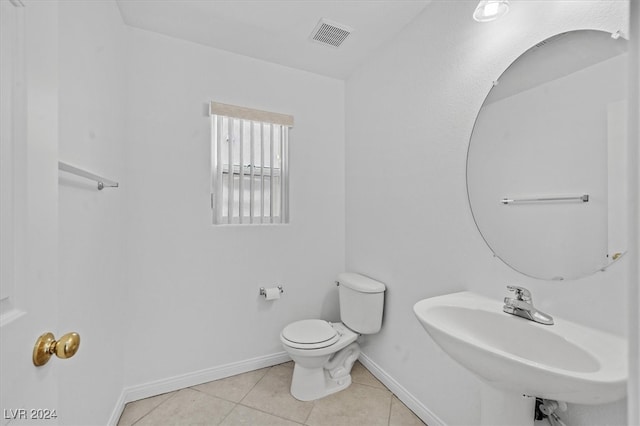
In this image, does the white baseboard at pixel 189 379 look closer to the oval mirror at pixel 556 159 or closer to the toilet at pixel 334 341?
the toilet at pixel 334 341

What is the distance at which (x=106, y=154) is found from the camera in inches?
56.4

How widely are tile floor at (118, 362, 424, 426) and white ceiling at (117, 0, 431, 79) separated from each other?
2369mm

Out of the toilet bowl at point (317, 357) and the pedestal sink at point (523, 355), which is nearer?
the pedestal sink at point (523, 355)

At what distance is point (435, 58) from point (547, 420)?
1711 mm

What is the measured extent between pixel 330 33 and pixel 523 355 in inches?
79.5

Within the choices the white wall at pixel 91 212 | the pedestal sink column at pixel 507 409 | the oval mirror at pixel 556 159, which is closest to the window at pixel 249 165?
the white wall at pixel 91 212

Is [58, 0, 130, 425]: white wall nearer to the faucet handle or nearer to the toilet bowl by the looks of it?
the toilet bowl

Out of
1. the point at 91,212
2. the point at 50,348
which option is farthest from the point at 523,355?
the point at 91,212

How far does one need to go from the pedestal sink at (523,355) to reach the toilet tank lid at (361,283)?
2.22ft

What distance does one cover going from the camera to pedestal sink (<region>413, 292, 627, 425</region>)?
2.38ft

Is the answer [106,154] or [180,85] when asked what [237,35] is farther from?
[106,154]

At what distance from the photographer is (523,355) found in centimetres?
105

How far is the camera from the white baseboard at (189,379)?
178 centimetres

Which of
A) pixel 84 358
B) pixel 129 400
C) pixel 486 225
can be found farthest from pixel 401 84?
pixel 129 400
